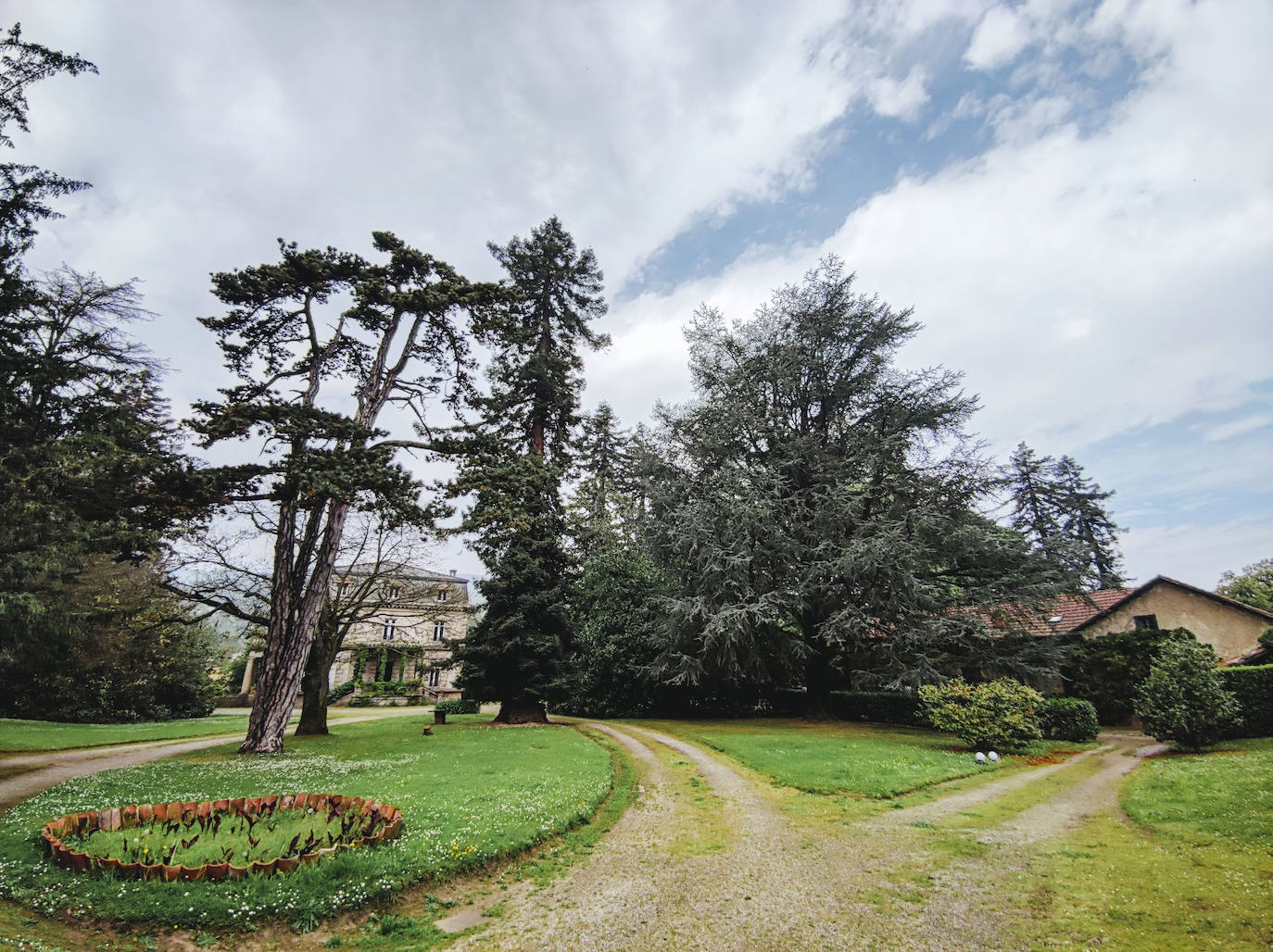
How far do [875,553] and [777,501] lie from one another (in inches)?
166

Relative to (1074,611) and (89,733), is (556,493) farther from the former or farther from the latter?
(1074,611)

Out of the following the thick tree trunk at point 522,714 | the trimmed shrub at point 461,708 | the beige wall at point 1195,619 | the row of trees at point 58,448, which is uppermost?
the row of trees at point 58,448

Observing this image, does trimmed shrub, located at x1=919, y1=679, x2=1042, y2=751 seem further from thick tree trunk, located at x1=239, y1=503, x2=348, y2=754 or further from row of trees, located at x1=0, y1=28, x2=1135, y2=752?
thick tree trunk, located at x1=239, y1=503, x2=348, y2=754

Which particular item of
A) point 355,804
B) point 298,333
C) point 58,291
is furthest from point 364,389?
point 355,804

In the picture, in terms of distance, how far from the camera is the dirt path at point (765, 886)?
4.71 m

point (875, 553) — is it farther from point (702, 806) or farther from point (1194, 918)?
point (1194, 918)

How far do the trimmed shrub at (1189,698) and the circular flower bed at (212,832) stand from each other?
19.2 meters

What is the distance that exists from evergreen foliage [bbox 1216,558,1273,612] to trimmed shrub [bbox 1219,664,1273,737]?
124 ft

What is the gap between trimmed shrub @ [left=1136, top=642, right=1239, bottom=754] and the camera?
14273mm

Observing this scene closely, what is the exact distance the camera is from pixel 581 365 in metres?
24.9

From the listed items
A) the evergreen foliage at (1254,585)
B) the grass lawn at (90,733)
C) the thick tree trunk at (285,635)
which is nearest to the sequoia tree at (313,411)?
the thick tree trunk at (285,635)

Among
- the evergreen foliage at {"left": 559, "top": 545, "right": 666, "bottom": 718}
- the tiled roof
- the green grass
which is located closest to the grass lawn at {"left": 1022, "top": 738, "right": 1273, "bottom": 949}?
the tiled roof

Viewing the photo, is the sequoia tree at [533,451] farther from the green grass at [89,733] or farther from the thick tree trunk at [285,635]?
the green grass at [89,733]

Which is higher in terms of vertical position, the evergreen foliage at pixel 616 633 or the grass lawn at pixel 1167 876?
the evergreen foliage at pixel 616 633
